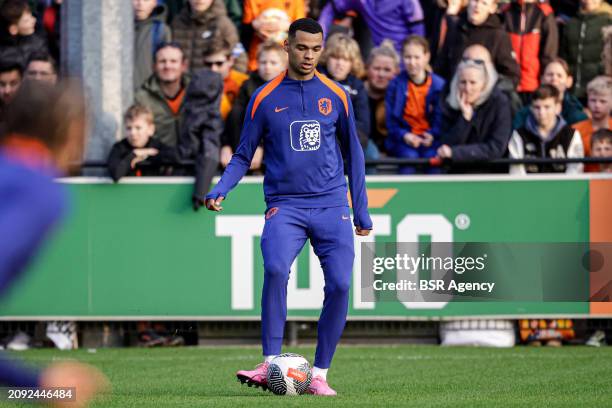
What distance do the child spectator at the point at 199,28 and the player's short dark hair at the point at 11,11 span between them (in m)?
1.68

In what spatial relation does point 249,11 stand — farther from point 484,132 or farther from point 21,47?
Result: point 484,132

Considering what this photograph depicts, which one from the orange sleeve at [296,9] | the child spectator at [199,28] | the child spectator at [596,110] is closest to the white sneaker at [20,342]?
the child spectator at [199,28]

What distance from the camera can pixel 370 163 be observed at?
13.4 meters

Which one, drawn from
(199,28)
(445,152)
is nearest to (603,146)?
(445,152)

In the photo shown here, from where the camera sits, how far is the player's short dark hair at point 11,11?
1516cm

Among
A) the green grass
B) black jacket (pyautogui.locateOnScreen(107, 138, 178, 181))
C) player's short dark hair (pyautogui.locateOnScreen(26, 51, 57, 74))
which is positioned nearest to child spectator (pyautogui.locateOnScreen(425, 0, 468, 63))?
black jacket (pyautogui.locateOnScreen(107, 138, 178, 181))

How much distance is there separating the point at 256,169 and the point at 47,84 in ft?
31.9

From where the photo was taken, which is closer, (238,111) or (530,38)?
(238,111)

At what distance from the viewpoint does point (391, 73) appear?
1443cm

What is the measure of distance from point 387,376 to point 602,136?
4.15 metres

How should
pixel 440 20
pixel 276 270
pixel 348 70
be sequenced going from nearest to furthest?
1. pixel 276 270
2. pixel 348 70
3. pixel 440 20

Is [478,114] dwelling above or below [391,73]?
below

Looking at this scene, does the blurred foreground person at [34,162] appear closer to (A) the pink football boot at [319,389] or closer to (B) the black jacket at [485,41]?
(A) the pink football boot at [319,389]

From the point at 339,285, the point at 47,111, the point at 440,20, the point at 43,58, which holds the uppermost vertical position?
the point at 440,20
